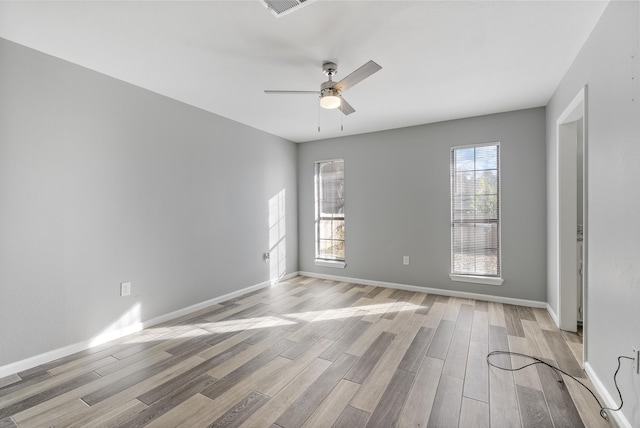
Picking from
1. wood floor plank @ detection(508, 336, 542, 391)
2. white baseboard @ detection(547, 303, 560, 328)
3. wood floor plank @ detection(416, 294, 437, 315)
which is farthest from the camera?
wood floor plank @ detection(416, 294, 437, 315)

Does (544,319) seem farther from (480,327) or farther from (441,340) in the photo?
(441,340)

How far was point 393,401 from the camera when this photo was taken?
1.92 metres

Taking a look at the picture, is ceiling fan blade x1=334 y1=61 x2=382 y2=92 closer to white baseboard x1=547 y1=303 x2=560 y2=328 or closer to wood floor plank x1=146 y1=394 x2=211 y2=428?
wood floor plank x1=146 y1=394 x2=211 y2=428

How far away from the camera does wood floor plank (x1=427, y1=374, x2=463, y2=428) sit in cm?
173

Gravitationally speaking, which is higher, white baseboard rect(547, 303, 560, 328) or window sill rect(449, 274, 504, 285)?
window sill rect(449, 274, 504, 285)

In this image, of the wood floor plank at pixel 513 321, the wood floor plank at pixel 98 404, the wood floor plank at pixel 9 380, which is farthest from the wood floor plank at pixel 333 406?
the wood floor plank at pixel 9 380

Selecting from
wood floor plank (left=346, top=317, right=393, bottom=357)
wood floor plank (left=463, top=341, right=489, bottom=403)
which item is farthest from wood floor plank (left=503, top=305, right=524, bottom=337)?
wood floor plank (left=346, top=317, right=393, bottom=357)

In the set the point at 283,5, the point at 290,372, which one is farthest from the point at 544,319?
the point at 283,5

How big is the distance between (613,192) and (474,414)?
159cm

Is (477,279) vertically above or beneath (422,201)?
beneath

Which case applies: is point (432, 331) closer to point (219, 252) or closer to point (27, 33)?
point (219, 252)

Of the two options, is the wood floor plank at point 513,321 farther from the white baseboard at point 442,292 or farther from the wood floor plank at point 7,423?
the wood floor plank at point 7,423

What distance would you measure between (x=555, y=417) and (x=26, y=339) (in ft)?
12.4

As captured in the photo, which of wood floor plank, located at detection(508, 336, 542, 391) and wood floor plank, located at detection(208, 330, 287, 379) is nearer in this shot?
wood floor plank, located at detection(508, 336, 542, 391)
